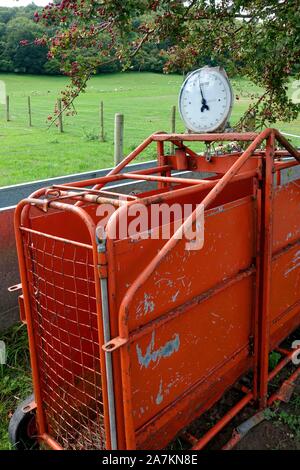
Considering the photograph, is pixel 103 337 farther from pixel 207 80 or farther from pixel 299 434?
pixel 207 80

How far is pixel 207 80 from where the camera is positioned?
289cm

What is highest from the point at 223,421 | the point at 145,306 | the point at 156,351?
the point at 145,306

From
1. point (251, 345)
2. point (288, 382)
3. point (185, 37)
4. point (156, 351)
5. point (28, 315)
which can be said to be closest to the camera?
point (156, 351)

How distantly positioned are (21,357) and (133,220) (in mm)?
1698

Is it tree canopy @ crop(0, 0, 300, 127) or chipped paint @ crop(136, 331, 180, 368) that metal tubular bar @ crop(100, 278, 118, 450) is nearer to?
chipped paint @ crop(136, 331, 180, 368)

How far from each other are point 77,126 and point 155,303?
52.4ft

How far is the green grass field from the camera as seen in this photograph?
32.5 ft

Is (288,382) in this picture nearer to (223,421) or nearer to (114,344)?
(223,421)

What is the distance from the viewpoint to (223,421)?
2.77 m

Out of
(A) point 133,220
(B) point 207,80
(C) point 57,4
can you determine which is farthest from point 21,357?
(C) point 57,4

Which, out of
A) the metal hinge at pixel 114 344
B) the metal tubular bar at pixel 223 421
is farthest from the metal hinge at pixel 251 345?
the metal hinge at pixel 114 344

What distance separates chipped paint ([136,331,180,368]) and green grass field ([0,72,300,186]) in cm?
383

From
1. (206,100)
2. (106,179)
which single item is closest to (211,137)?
(206,100)

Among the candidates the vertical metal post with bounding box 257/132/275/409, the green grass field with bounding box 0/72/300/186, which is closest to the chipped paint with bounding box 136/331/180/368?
the vertical metal post with bounding box 257/132/275/409
